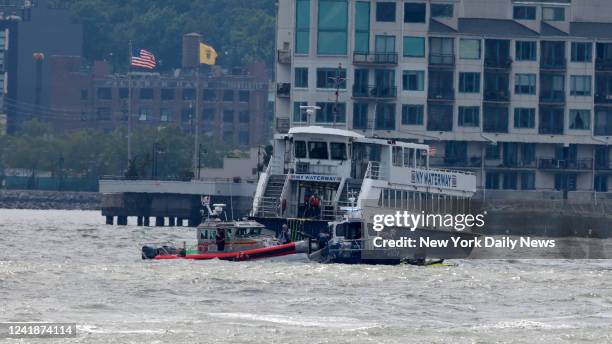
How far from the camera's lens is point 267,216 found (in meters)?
76.4

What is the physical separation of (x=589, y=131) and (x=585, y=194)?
6080 mm

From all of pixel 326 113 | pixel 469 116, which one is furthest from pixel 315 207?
pixel 469 116

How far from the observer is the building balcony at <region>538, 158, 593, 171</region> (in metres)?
141

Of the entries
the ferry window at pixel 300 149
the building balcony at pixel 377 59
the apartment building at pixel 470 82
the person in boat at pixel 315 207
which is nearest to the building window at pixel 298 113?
the apartment building at pixel 470 82

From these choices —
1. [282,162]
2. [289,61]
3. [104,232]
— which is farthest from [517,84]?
[282,162]

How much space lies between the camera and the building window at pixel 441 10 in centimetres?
14075

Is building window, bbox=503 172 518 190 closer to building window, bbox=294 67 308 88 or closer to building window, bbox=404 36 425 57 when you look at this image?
building window, bbox=404 36 425 57

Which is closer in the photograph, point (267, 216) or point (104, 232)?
point (267, 216)

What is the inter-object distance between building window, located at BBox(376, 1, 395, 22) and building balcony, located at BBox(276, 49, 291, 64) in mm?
10005

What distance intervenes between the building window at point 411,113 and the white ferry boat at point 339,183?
55.7 m

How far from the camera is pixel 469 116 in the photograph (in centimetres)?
13888

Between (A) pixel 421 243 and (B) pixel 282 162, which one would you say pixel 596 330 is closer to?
(A) pixel 421 243

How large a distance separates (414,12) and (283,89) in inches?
530

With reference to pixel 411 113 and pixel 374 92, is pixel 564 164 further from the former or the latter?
pixel 374 92
